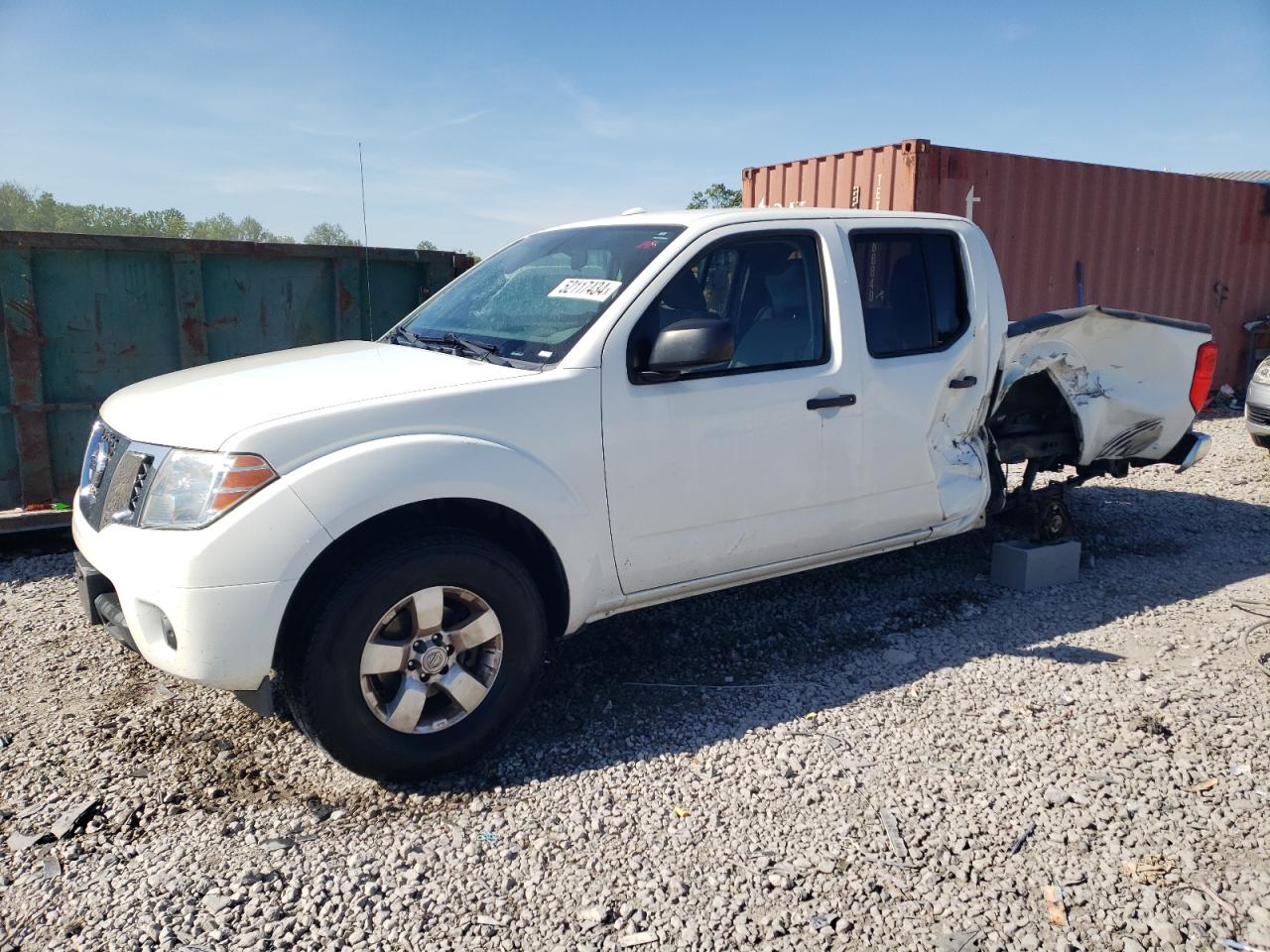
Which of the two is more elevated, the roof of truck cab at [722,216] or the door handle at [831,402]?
the roof of truck cab at [722,216]

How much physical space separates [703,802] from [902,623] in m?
1.91

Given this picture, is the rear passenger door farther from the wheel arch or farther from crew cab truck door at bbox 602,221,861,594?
the wheel arch

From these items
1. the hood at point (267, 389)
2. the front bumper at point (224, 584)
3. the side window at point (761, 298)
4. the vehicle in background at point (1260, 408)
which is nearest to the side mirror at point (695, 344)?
the side window at point (761, 298)

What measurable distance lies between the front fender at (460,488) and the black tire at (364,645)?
16cm

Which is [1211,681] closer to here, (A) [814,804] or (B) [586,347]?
(A) [814,804]

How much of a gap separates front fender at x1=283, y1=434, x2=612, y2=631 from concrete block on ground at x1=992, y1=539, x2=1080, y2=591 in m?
2.64

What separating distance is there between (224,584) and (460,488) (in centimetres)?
75

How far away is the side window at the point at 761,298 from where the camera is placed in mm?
3648

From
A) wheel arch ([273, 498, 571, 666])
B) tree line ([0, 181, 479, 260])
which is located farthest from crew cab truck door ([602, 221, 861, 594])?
tree line ([0, 181, 479, 260])

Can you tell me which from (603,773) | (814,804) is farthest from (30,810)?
(814,804)

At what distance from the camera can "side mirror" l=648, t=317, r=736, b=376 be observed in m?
3.25

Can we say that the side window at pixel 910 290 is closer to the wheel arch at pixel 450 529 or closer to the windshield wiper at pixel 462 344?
the windshield wiper at pixel 462 344

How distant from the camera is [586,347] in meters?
3.31

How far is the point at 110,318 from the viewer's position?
5.64m
